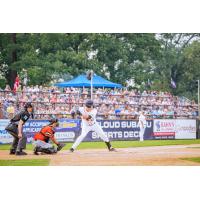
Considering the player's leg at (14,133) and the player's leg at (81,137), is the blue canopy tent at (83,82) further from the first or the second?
the player's leg at (14,133)

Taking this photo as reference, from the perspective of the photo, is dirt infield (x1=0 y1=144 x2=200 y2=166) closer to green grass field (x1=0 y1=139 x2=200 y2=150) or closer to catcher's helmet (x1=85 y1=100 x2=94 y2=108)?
green grass field (x1=0 y1=139 x2=200 y2=150)

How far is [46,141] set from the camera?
1583cm

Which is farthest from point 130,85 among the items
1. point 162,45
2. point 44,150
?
point 44,150

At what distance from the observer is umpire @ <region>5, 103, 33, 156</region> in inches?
611

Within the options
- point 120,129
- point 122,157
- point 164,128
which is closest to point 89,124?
point 122,157

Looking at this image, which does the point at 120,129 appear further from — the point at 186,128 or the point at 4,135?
the point at 4,135

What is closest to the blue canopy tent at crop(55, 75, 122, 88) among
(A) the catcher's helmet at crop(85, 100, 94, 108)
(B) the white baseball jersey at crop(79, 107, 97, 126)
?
(A) the catcher's helmet at crop(85, 100, 94, 108)

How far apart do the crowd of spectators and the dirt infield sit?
3.49 feet

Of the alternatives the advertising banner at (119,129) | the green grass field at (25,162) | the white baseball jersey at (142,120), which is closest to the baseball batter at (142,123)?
the white baseball jersey at (142,120)

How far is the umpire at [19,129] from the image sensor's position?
15508 mm

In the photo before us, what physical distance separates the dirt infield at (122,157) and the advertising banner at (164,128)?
2.06 metres

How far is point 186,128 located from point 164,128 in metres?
1.36

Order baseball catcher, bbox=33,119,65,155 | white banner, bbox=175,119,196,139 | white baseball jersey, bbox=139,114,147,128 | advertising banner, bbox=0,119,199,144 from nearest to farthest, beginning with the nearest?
baseball catcher, bbox=33,119,65,155, advertising banner, bbox=0,119,199,144, white baseball jersey, bbox=139,114,147,128, white banner, bbox=175,119,196,139

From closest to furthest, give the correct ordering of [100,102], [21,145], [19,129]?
1. [19,129]
2. [21,145]
3. [100,102]
